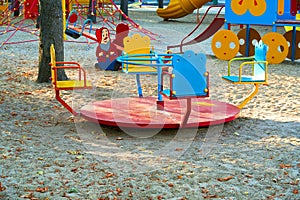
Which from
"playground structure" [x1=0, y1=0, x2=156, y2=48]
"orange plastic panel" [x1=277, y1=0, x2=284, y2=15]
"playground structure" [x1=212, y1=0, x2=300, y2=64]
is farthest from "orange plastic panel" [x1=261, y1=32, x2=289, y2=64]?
"playground structure" [x1=0, y1=0, x2=156, y2=48]

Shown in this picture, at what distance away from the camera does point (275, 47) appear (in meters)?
11.6

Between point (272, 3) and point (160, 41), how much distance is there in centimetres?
443

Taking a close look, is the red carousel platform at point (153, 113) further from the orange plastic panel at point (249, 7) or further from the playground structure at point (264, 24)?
the orange plastic panel at point (249, 7)

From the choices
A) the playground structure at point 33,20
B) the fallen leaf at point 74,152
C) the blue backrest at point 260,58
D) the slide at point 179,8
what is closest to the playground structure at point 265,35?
the playground structure at point 33,20

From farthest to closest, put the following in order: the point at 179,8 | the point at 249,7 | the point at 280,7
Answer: the point at 179,8 → the point at 280,7 → the point at 249,7

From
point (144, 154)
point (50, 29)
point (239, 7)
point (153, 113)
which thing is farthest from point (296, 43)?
point (144, 154)

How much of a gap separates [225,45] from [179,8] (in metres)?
11.3

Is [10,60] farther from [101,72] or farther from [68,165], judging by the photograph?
[68,165]

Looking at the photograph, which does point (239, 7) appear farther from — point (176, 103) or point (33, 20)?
point (33, 20)

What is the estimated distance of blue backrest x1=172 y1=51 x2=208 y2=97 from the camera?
5812 mm

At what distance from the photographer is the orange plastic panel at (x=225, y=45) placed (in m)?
12.1

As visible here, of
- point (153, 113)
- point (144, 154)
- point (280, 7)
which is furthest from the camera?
point (280, 7)

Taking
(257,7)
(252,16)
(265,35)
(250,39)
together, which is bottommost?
(250,39)

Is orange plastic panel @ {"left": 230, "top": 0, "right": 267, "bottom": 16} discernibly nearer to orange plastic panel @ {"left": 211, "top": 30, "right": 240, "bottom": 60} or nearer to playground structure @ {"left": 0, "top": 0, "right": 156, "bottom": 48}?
orange plastic panel @ {"left": 211, "top": 30, "right": 240, "bottom": 60}
